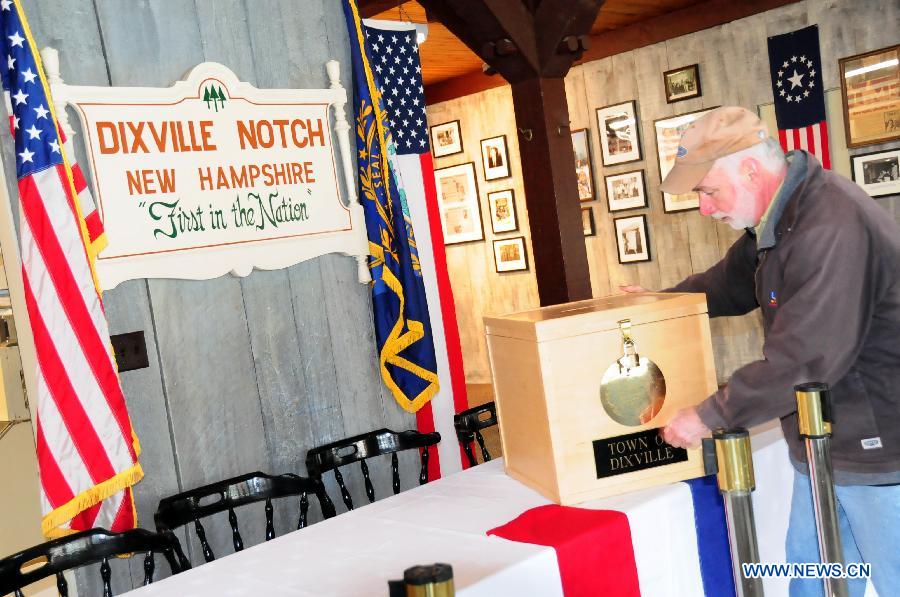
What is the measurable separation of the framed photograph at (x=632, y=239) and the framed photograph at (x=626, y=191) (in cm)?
11

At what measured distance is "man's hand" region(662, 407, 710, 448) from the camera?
1942 millimetres

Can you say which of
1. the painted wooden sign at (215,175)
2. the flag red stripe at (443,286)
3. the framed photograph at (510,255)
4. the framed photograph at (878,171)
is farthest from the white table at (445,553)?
the framed photograph at (510,255)

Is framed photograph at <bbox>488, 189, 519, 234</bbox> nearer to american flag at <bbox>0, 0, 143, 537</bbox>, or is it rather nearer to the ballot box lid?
american flag at <bbox>0, 0, 143, 537</bbox>

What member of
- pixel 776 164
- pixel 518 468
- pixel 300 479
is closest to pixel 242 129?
pixel 300 479

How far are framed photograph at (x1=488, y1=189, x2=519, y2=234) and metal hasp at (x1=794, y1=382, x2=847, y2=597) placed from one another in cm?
739

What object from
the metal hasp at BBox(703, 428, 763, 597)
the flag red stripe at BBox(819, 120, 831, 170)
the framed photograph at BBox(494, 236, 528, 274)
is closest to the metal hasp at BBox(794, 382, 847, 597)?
the metal hasp at BBox(703, 428, 763, 597)

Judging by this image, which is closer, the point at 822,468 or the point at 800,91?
the point at 822,468

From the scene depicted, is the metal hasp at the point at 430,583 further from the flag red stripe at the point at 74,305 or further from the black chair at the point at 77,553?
the flag red stripe at the point at 74,305

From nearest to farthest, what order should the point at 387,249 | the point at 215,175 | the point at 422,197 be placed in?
the point at 215,175 < the point at 387,249 < the point at 422,197

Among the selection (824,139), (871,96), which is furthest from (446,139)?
(871,96)

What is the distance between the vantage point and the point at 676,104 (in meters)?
7.08

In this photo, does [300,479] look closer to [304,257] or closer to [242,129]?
[304,257]

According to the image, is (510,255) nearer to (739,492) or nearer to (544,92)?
(544,92)

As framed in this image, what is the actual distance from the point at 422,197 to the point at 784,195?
244 cm
